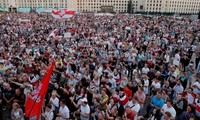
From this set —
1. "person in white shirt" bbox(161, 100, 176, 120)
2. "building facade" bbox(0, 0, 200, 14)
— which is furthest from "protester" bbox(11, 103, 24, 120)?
"building facade" bbox(0, 0, 200, 14)

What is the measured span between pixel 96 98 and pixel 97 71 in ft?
10.1

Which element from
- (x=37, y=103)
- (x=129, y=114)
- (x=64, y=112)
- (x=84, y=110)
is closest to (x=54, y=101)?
(x=64, y=112)

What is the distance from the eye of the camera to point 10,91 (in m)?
7.47

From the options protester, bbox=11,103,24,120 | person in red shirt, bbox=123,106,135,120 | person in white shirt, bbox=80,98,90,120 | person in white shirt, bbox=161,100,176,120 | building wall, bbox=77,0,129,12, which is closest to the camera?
person in red shirt, bbox=123,106,135,120

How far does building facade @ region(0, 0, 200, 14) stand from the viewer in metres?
115

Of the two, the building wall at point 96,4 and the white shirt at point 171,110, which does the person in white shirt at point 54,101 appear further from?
the building wall at point 96,4

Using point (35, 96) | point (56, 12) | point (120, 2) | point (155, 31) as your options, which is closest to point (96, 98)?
point (35, 96)

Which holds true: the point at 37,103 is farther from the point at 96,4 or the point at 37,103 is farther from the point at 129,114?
the point at 96,4

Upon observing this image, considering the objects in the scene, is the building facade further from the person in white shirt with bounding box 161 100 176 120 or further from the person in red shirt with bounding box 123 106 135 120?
the person in red shirt with bounding box 123 106 135 120

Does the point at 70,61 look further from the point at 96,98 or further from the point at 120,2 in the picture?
the point at 120,2

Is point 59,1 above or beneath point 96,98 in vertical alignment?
above

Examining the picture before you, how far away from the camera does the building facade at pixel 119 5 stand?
377ft

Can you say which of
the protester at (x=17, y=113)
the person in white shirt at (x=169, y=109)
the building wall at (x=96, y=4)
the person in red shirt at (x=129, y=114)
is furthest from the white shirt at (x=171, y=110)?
the building wall at (x=96, y=4)

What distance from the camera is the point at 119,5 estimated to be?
125 meters
